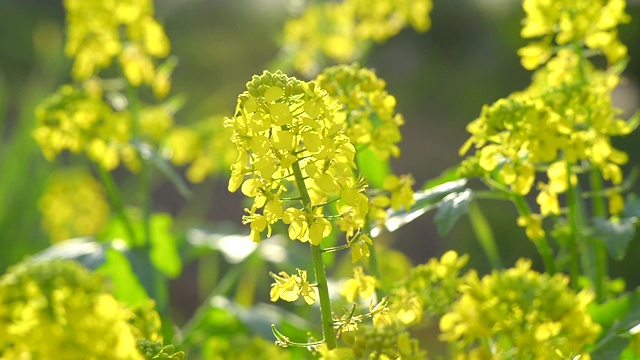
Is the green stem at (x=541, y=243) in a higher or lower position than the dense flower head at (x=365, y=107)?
lower

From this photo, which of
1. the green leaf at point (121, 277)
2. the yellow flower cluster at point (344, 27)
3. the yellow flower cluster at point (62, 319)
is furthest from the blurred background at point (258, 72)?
the yellow flower cluster at point (62, 319)

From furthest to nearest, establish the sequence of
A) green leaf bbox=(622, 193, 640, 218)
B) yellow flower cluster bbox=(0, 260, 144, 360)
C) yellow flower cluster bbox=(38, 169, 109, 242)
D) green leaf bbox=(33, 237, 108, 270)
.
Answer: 1. yellow flower cluster bbox=(38, 169, 109, 242)
2. green leaf bbox=(33, 237, 108, 270)
3. green leaf bbox=(622, 193, 640, 218)
4. yellow flower cluster bbox=(0, 260, 144, 360)

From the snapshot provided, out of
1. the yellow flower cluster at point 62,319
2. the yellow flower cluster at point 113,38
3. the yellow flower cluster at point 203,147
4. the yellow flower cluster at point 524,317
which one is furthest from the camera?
the yellow flower cluster at point 203,147

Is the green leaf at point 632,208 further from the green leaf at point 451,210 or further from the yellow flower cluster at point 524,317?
the yellow flower cluster at point 524,317

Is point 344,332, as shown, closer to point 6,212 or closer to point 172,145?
point 172,145

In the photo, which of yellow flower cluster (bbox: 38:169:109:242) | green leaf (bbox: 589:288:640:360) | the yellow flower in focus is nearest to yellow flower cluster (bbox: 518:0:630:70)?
green leaf (bbox: 589:288:640:360)

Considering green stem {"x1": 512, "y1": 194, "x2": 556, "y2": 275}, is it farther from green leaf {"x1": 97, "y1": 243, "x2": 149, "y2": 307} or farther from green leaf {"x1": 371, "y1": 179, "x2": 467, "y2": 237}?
green leaf {"x1": 97, "y1": 243, "x2": 149, "y2": 307}
